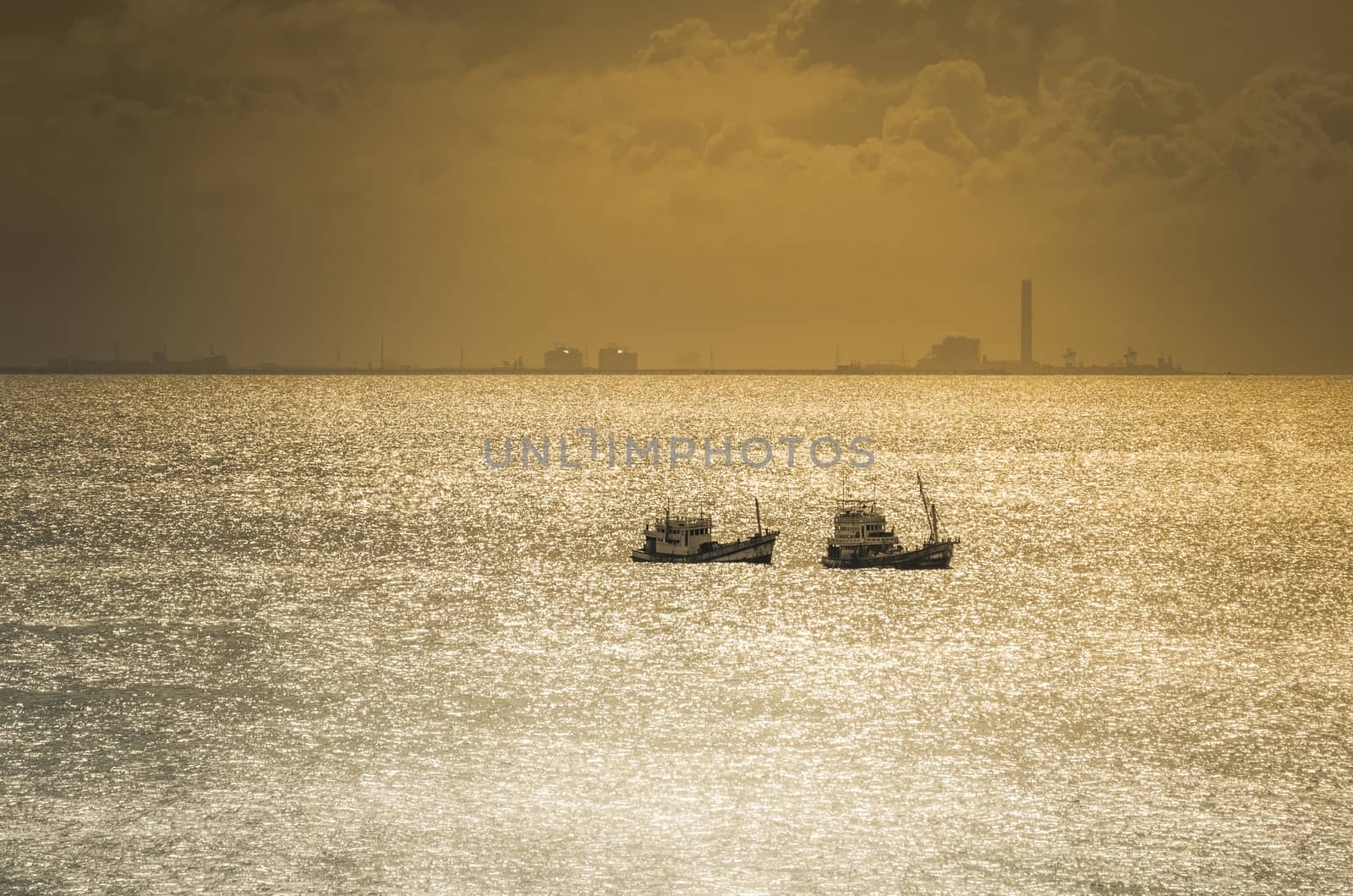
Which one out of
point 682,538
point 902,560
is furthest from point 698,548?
point 902,560

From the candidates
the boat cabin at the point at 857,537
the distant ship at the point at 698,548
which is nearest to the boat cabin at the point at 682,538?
the distant ship at the point at 698,548

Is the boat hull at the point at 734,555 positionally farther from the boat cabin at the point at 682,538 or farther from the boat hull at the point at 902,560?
the boat hull at the point at 902,560

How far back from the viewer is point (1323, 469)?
616ft

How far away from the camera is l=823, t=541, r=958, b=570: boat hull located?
97.6 metres

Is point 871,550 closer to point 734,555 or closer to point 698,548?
point 734,555

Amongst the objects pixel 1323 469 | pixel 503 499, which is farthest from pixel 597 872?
pixel 1323 469

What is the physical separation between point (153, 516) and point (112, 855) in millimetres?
89122

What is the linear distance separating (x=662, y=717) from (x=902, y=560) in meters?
42.0

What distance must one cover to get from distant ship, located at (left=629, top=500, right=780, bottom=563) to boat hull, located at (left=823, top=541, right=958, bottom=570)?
191 inches

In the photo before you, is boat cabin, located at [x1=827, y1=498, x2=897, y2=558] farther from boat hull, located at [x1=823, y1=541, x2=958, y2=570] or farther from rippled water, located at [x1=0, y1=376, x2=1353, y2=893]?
rippled water, located at [x1=0, y1=376, x2=1353, y2=893]

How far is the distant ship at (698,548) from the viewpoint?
99.2 meters

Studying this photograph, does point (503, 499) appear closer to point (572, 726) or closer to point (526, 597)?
point (526, 597)

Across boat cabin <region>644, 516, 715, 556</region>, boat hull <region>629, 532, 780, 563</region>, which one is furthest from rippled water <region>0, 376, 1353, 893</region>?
boat cabin <region>644, 516, 715, 556</region>

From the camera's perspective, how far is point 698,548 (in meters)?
99.7
